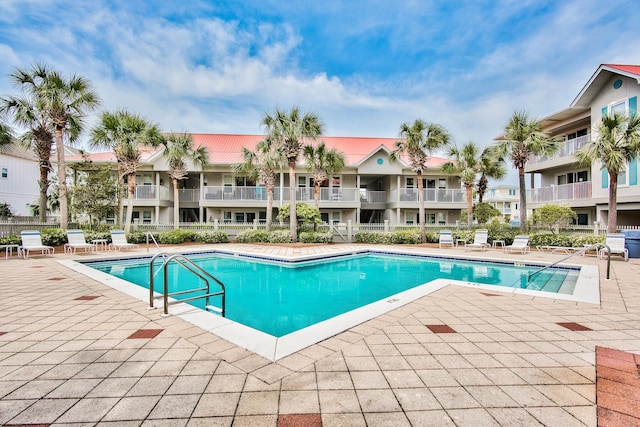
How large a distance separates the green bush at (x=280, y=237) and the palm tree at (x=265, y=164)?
1.04 m

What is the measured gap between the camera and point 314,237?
18.7 meters

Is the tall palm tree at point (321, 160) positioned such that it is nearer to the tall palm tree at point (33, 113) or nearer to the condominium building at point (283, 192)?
the condominium building at point (283, 192)

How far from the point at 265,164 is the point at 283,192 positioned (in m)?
5.33

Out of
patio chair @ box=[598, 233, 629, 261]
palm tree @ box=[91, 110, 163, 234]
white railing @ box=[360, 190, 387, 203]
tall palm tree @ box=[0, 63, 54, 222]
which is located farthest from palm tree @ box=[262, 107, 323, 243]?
patio chair @ box=[598, 233, 629, 261]

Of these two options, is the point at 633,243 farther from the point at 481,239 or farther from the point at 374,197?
the point at 374,197

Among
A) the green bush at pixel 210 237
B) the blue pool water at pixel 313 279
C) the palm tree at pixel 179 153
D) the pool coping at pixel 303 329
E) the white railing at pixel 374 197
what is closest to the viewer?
the pool coping at pixel 303 329

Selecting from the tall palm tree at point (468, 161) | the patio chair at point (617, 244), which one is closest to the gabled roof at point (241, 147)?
the tall palm tree at point (468, 161)

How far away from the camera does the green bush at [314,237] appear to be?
18.6 meters

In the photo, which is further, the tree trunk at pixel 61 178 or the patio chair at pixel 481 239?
the patio chair at pixel 481 239

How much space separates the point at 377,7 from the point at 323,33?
4.28m

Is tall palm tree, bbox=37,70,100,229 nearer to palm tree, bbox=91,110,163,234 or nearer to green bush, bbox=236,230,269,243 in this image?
palm tree, bbox=91,110,163,234

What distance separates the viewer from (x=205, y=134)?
27.6m

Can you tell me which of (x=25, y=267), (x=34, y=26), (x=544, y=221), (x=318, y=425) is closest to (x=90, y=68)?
(x=34, y=26)

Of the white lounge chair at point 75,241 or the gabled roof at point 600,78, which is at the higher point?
the gabled roof at point 600,78
